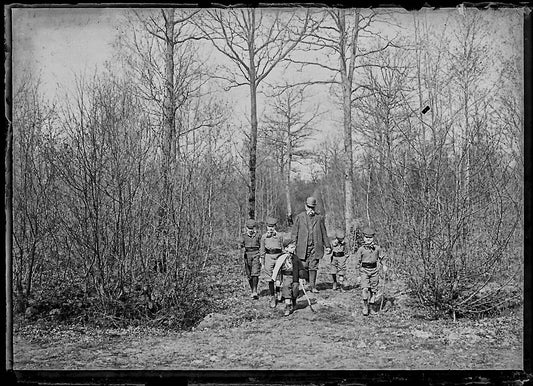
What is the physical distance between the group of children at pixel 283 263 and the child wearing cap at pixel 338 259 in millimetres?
234

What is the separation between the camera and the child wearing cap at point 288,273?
20.7ft

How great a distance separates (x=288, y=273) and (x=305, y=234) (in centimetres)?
53

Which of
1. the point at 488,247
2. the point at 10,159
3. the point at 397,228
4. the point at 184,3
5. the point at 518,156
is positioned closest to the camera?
the point at 184,3

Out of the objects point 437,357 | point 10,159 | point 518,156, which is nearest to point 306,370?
point 437,357

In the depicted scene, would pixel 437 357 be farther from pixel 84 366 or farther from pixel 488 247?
pixel 84 366

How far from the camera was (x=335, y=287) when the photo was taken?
6738 mm

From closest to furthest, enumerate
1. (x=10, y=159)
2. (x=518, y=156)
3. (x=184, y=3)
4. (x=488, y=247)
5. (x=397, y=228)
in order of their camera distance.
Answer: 1. (x=184, y=3)
2. (x=10, y=159)
3. (x=518, y=156)
4. (x=488, y=247)
5. (x=397, y=228)

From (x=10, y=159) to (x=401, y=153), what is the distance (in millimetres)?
4267

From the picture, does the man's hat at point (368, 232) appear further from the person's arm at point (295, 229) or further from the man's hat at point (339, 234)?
the person's arm at point (295, 229)

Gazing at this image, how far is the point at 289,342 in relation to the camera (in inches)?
223

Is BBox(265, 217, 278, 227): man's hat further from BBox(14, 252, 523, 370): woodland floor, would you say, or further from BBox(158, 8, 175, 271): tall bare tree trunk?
BBox(158, 8, 175, 271): tall bare tree trunk

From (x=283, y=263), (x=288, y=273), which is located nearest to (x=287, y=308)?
(x=288, y=273)

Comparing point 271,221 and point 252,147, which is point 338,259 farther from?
point 252,147

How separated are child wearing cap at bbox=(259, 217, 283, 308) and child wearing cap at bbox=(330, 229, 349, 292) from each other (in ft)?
2.61
